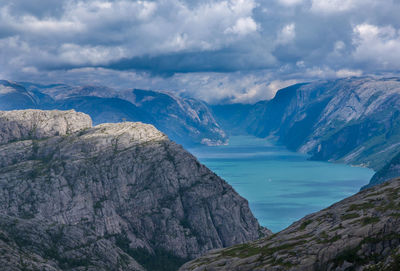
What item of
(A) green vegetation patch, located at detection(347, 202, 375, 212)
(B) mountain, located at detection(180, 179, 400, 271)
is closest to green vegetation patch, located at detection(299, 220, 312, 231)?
(B) mountain, located at detection(180, 179, 400, 271)

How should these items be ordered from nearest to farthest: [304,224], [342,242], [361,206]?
[342,242], [361,206], [304,224]

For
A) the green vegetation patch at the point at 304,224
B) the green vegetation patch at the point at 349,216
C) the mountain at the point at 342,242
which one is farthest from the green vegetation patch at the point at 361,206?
the green vegetation patch at the point at 304,224

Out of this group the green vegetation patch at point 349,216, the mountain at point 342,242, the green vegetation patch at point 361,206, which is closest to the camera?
the mountain at point 342,242

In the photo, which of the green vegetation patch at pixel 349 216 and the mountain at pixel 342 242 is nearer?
the mountain at pixel 342 242

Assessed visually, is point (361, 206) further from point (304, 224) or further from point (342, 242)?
point (342, 242)

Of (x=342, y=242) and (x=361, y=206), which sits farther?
(x=361, y=206)

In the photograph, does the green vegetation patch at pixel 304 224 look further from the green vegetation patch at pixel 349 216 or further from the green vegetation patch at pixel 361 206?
the green vegetation patch at pixel 361 206

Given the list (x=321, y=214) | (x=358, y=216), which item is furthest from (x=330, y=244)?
(x=321, y=214)

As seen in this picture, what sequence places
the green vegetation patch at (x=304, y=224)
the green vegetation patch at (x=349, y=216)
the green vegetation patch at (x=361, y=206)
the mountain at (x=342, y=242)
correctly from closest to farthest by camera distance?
the mountain at (x=342, y=242) → the green vegetation patch at (x=349, y=216) → the green vegetation patch at (x=361, y=206) → the green vegetation patch at (x=304, y=224)

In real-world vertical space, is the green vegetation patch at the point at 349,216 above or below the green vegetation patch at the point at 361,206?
below

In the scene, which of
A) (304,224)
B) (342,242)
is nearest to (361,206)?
(304,224)
